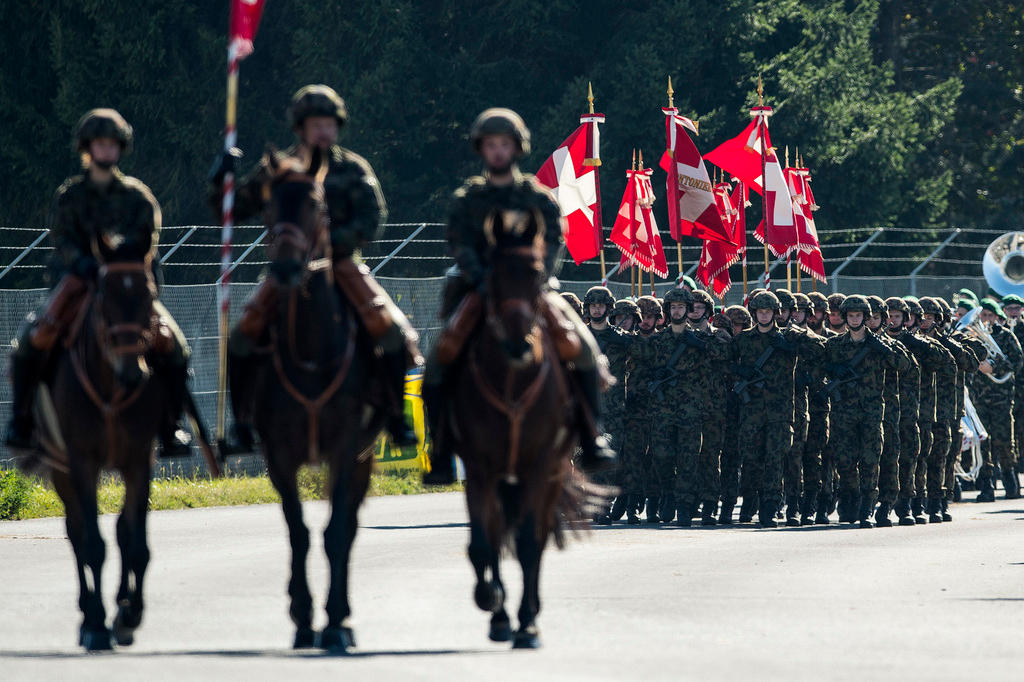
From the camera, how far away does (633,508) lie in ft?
67.3

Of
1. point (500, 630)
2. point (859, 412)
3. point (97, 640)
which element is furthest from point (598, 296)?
point (97, 640)

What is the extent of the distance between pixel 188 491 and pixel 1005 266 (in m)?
13.6

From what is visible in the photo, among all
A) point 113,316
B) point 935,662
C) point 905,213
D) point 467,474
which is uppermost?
point 905,213

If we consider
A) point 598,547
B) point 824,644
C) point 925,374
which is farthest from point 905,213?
point 824,644

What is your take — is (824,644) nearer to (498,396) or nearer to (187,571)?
(498,396)

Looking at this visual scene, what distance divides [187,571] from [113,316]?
4855mm

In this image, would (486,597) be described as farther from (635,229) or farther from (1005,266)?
(1005,266)

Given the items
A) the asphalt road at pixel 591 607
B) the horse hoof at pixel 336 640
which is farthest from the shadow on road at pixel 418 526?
the horse hoof at pixel 336 640

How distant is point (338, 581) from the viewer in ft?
34.7

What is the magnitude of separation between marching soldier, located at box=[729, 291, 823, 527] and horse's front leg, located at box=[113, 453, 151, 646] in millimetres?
10100

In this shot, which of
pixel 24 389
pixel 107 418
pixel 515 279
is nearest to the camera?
pixel 515 279

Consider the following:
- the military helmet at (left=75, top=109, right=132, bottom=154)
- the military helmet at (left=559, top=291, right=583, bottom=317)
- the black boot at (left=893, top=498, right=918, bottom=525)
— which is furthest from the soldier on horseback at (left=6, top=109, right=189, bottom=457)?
the black boot at (left=893, top=498, right=918, bottom=525)

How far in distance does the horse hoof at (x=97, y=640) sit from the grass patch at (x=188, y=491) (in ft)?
32.0

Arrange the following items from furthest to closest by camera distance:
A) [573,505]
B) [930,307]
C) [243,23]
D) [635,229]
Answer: [635,229] → [930,307] → [243,23] → [573,505]
